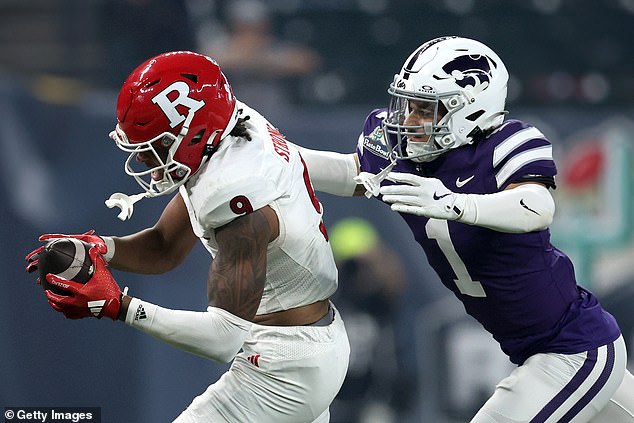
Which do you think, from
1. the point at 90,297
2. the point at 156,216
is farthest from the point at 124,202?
the point at 156,216

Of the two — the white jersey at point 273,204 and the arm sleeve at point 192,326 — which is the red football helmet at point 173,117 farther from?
the arm sleeve at point 192,326

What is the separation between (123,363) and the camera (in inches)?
227

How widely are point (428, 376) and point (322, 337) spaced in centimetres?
271

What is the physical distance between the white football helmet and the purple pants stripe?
0.73 meters

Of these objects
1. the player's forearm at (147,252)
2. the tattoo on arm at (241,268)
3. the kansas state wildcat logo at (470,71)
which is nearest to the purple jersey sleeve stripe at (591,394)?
the kansas state wildcat logo at (470,71)

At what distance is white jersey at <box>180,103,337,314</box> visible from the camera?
2990 mm

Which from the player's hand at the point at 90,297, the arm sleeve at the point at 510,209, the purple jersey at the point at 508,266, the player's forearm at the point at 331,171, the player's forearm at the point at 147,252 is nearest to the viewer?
the player's hand at the point at 90,297

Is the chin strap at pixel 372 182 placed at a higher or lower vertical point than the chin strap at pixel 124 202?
higher

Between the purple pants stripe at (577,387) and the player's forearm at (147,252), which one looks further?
the player's forearm at (147,252)

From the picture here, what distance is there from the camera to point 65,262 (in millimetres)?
2953

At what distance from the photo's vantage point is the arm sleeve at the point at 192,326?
289 centimetres

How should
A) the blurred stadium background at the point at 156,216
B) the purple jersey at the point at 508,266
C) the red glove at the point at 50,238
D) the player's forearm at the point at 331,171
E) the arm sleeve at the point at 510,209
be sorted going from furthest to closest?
the blurred stadium background at the point at 156,216, the player's forearm at the point at 331,171, the purple jersey at the point at 508,266, the red glove at the point at 50,238, the arm sleeve at the point at 510,209

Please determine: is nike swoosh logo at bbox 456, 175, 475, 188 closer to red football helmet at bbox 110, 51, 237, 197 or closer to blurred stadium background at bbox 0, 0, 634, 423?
red football helmet at bbox 110, 51, 237, 197

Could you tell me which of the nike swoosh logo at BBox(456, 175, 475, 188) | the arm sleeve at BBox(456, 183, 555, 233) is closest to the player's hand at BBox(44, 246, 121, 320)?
the arm sleeve at BBox(456, 183, 555, 233)
